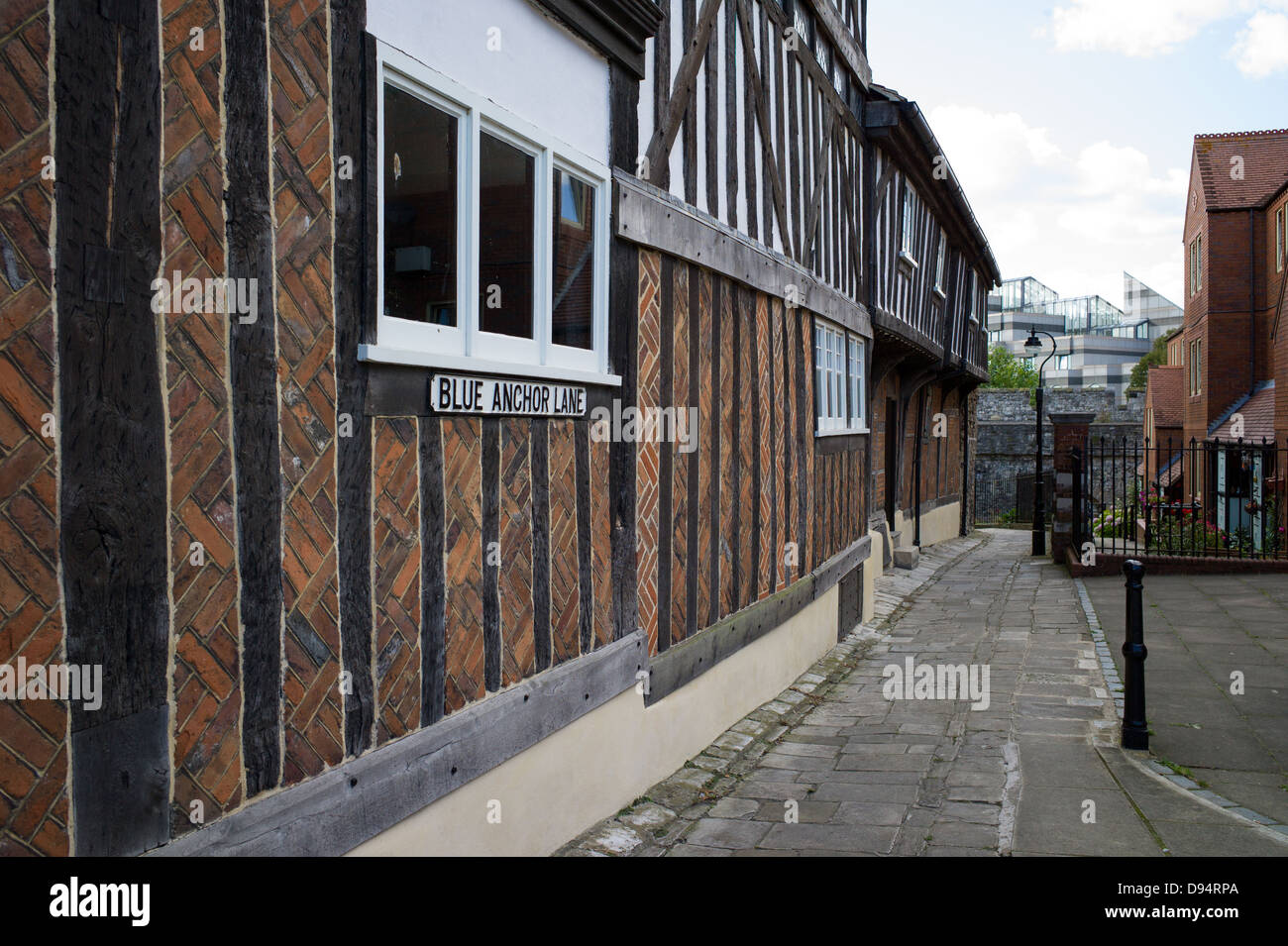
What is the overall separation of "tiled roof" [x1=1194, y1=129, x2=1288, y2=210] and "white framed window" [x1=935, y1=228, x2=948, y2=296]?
375 inches

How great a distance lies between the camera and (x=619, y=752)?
4996mm

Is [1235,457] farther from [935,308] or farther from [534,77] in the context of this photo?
[534,77]

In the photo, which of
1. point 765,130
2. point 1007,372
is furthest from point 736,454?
point 1007,372

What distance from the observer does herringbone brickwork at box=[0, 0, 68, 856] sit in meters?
2.05

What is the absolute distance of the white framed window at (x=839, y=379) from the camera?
30.7ft

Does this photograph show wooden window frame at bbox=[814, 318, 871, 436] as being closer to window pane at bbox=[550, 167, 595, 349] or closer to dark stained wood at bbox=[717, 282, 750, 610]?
dark stained wood at bbox=[717, 282, 750, 610]

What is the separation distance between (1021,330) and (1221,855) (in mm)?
93628

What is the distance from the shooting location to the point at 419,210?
3.44 metres

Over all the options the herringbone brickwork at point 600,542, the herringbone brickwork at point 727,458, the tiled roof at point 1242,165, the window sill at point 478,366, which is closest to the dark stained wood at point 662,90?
the herringbone brickwork at point 727,458

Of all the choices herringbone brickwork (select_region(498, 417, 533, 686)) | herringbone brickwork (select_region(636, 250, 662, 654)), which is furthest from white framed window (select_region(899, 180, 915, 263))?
herringbone brickwork (select_region(498, 417, 533, 686))

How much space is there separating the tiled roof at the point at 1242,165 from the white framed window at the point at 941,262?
31.2 feet

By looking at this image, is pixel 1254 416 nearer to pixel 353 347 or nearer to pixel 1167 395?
pixel 1167 395

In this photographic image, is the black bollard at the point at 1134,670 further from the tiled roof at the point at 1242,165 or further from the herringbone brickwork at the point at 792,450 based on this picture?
the tiled roof at the point at 1242,165

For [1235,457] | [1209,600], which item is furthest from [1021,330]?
[1209,600]
